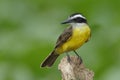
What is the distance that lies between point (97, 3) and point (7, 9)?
0.52m

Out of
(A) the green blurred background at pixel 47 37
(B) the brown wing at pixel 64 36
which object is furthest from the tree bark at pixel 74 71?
(B) the brown wing at pixel 64 36

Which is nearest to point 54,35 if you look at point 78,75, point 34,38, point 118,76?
point 34,38

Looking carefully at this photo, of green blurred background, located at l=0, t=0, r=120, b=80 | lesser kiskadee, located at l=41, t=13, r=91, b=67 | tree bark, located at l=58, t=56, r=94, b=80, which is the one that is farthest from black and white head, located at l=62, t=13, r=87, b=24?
tree bark, located at l=58, t=56, r=94, b=80

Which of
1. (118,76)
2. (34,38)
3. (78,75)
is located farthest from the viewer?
(34,38)

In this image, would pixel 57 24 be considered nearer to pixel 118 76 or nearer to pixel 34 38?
pixel 34 38

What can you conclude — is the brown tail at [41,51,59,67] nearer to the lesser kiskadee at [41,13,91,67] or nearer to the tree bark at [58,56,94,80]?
the lesser kiskadee at [41,13,91,67]

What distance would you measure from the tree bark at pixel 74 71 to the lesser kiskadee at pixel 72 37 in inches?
21.2

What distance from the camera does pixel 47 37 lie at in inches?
131

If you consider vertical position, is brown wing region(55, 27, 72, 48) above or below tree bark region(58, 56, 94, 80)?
below

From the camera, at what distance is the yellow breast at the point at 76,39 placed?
318 cm

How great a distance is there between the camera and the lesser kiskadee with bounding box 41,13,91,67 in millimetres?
3158

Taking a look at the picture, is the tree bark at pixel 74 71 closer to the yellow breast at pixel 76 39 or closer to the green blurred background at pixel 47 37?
the green blurred background at pixel 47 37

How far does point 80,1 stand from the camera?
3.49 m

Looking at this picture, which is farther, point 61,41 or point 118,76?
point 61,41
